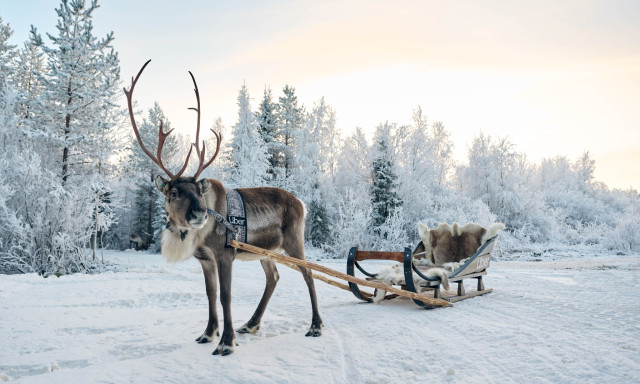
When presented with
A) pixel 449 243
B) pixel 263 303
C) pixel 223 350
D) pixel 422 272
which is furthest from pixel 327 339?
pixel 449 243

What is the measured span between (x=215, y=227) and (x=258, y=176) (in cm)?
2148

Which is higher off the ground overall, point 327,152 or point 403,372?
point 327,152

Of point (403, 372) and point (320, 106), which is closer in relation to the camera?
point (403, 372)

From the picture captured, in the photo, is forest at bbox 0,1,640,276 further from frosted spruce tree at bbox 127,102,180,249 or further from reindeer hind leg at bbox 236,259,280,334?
reindeer hind leg at bbox 236,259,280,334

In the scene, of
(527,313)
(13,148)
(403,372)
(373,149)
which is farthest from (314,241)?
(403,372)

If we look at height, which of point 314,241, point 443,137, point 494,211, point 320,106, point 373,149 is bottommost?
point 314,241

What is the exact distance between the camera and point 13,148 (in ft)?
51.0

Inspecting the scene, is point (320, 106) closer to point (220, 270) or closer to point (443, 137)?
point (443, 137)

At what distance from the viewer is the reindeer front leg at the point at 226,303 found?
3996mm

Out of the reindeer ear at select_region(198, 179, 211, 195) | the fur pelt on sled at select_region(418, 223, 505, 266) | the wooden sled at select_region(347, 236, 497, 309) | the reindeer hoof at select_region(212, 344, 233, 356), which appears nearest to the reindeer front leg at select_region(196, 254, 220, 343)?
the reindeer hoof at select_region(212, 344, 233, 356)

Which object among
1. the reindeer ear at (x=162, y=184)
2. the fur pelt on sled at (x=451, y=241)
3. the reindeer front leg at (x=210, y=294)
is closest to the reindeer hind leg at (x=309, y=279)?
the reindeer front leg at (x=210, y=294)

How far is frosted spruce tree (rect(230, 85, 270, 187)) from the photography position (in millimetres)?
24984

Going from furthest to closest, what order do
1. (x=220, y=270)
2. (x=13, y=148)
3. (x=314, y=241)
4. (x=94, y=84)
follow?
(x=314, y=241), (x=94, y=84), (x=13, y=148), (x=220, y=270)

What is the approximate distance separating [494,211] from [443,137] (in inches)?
310
